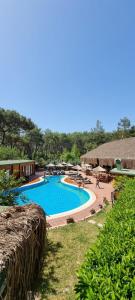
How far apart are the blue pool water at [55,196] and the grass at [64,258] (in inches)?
222

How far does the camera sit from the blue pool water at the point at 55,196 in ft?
51.8

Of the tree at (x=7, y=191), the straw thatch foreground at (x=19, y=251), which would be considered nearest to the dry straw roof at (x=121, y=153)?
the tree at (x=7, y=191)

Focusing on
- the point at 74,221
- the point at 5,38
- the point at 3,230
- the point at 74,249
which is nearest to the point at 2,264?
the point at 3,230

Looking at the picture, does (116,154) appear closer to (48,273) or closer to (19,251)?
(48,273)

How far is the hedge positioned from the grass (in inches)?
102

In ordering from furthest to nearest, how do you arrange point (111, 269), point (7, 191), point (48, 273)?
1. point (7, 191)
2. point (48, 273)
3. point (111, 269)

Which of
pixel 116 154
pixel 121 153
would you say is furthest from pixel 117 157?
pixel 116 154

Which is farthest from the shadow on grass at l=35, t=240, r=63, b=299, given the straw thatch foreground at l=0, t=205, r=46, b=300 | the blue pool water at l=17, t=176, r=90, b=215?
the blue pool water at l=17, t=176, r=90, b=215

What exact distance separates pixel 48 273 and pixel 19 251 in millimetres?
2412

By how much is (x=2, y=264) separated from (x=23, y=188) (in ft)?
60.1

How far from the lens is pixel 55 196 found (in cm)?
1970

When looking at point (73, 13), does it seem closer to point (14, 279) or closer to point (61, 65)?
point (61, 65)

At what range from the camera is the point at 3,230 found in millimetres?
4180

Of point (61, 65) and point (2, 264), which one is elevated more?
point (61, 65)
